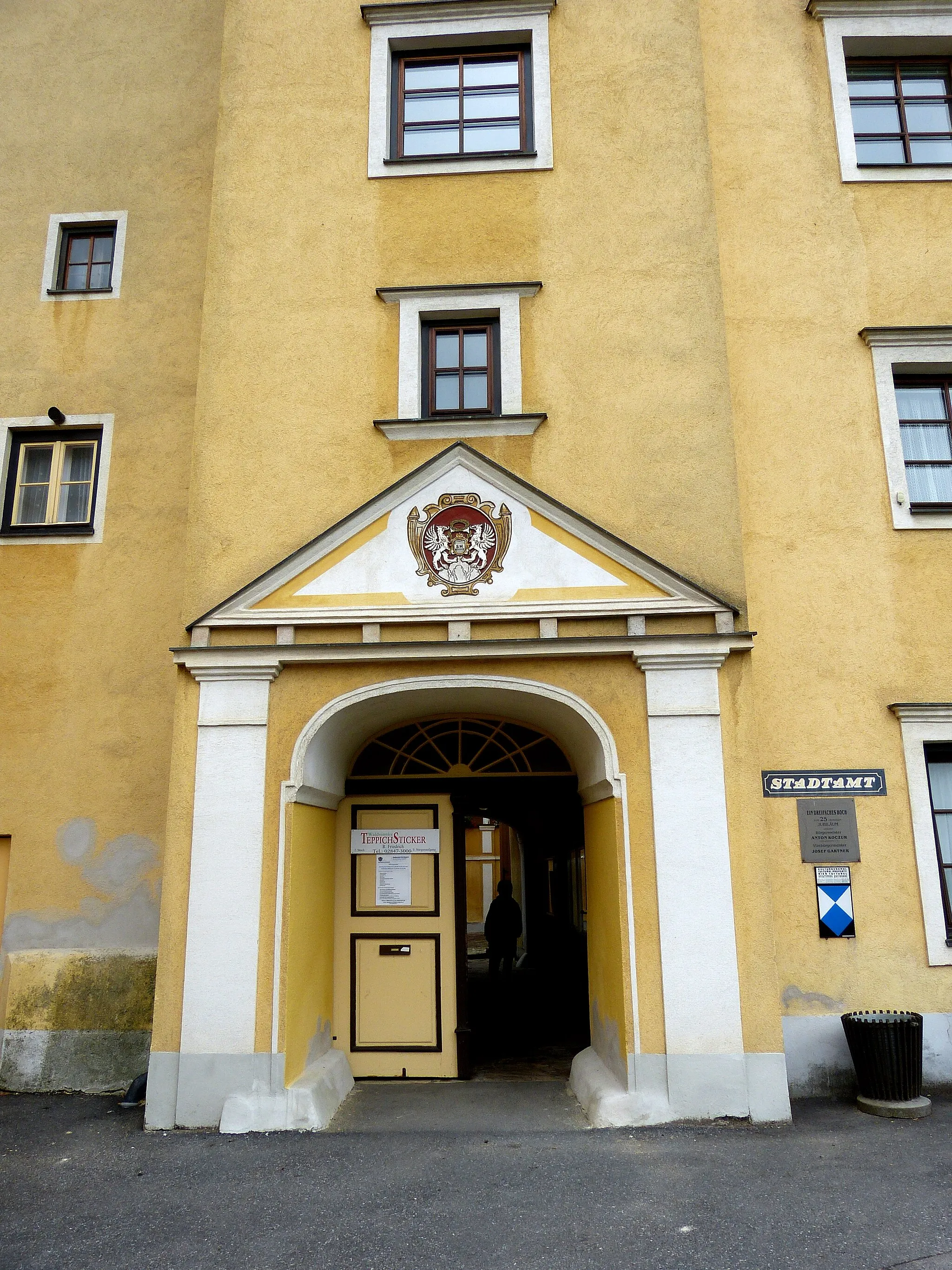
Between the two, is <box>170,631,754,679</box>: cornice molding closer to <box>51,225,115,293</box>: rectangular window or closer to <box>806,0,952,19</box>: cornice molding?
<box>51,225,115,293</box>: rectangular window

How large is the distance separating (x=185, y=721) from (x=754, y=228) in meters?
7.13

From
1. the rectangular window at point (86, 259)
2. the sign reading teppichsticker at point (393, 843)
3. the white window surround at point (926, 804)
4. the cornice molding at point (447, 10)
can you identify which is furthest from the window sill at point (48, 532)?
the white window surround at point (926, 804)

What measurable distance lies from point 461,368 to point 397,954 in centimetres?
537

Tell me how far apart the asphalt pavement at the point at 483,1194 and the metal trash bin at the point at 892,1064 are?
0.54 ft

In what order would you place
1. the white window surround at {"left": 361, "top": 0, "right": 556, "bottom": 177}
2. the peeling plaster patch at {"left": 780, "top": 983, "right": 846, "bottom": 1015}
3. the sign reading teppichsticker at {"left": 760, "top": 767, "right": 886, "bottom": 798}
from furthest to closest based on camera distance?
1. the white window surround at {"left": 361, "top": 0, "right": 556, "bottom": 177}
2. the sign reading teppichsticker at {"left": 760, "top": 767, "right": 886, "bottom": 798}
3. the peeling plaster patch at {"left": 780, "top": 983, "right": 846, "bottom": 1015}

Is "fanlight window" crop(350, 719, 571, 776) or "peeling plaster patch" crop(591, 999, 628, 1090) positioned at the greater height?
"fanlight window" crop(350, 719, 571, 776)

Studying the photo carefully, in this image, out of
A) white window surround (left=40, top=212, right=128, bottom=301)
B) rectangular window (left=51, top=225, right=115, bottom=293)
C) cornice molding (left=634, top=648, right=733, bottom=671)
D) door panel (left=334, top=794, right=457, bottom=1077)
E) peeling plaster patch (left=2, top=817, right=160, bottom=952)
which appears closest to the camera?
cornice molding (left=634, top=648, right=733, bottom=671)

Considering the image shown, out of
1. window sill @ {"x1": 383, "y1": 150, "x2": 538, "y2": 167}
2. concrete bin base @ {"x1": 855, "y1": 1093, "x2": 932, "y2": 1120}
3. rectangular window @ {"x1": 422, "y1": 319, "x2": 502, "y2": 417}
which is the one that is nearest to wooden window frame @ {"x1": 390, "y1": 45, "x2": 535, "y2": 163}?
window sill @ {"x1": 383, "y1": 150, "x2": 538, "y2": 167}

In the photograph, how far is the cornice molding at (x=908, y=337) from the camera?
852 cm

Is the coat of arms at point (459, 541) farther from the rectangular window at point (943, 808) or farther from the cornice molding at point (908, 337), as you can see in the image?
the rectangular window at point (943, 808)

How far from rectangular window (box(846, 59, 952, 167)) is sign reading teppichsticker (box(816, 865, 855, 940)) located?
6.91 m

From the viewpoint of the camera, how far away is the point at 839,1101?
23.5 ft

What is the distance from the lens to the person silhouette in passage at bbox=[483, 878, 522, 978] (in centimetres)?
1448

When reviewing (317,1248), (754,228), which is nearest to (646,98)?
(754,228)
